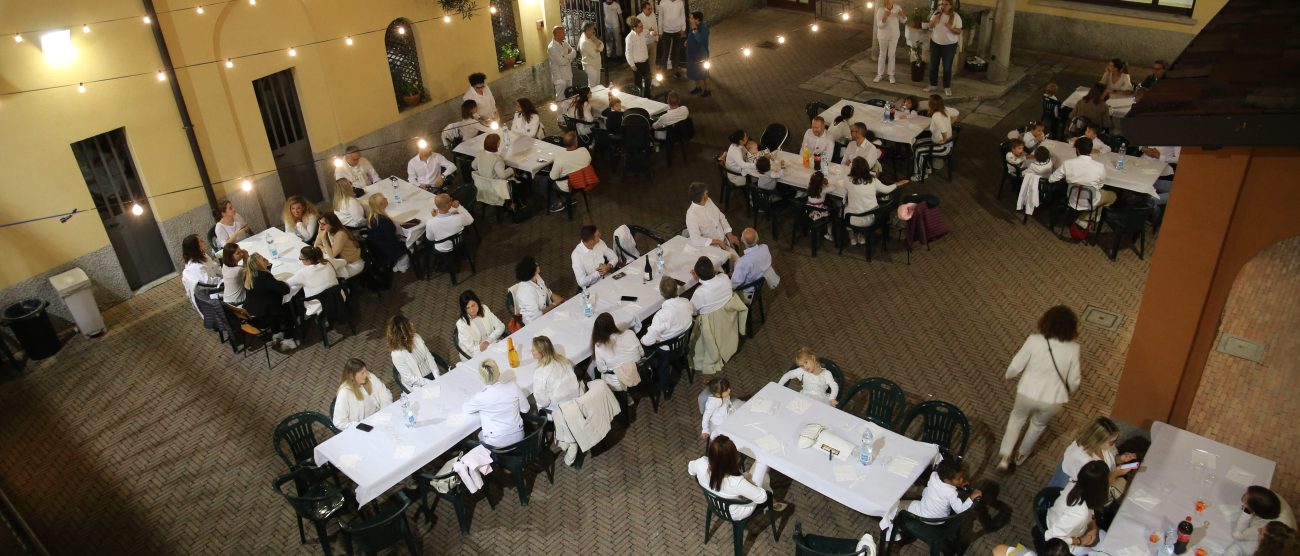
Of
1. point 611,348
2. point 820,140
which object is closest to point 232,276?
point 611,348

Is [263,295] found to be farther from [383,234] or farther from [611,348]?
[611,348]

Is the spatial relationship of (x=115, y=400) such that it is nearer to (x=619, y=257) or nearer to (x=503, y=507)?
(x=503, y=507)

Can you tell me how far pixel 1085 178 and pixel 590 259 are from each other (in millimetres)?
5854

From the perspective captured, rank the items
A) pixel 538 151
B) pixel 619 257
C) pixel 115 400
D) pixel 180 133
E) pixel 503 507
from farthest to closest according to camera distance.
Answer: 1. pixel 538 151
2. pixel 180 133
3. pixel 619 257
4. pixel 115 400
5. pixel 503 507

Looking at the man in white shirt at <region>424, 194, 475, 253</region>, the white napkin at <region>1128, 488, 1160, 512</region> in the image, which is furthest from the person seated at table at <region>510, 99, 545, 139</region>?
the white napkin at <region>1128, 488, 1160, 512</region>

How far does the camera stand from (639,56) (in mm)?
16172

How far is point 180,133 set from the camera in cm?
1146

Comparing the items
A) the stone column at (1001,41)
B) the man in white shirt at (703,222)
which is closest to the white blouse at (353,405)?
the man in white shirt at (703,222)

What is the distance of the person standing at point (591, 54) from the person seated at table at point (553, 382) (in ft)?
29.0

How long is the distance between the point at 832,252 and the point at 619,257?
289 centimetres

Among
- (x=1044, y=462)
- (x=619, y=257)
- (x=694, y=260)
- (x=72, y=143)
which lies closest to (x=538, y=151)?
(x=619, y=257)

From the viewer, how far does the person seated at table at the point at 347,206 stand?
11125 millimetres

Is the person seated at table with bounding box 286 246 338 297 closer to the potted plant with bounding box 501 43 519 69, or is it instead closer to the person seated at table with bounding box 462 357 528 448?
the person seated at table with bounding box 462 357 528 448

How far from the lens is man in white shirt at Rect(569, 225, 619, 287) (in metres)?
9.74
